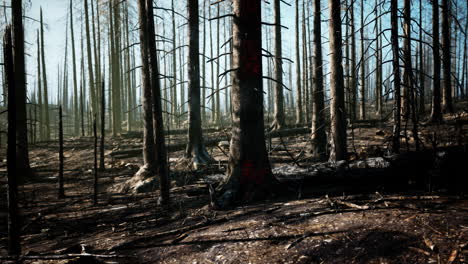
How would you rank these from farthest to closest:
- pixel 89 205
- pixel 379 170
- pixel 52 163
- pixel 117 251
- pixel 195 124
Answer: pixel 52 163
pixel 195 124
pixel 89 205
pixel 379 170
pixel 117 251

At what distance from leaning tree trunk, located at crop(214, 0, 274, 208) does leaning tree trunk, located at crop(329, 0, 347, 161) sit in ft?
8.40

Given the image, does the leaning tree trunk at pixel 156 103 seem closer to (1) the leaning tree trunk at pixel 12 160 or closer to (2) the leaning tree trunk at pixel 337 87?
(1) the leaning tree trunk at pixel 12 160

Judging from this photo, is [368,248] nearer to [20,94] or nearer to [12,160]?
[12,160]

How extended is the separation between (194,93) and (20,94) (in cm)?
643

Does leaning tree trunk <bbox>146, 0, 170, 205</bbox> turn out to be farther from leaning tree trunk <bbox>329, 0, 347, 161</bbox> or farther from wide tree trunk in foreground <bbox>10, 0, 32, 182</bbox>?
wide tree trunk in foreground <bbox>10, 0, 32, 182</bbox>

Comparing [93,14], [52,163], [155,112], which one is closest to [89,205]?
[155,112]

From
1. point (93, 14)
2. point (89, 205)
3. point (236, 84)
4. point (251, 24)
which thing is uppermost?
point (93, 14)

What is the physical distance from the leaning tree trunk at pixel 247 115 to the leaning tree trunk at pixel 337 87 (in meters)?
2.56

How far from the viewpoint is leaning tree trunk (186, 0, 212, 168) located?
341 inches

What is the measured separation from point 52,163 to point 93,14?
11196 mm

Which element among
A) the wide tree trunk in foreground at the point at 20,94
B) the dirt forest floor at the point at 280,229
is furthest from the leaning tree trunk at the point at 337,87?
the wide tree trunk in foreground at the point at 20,94

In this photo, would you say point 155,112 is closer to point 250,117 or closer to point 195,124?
point 250,117

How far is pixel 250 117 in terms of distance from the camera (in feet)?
15.6

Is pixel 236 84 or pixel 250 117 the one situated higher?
pixel 236 84
